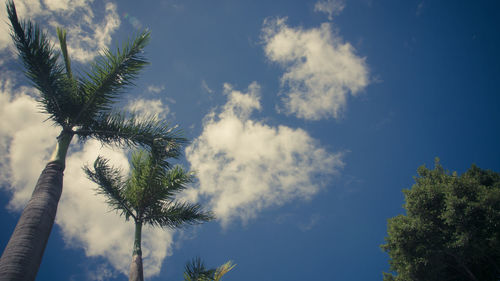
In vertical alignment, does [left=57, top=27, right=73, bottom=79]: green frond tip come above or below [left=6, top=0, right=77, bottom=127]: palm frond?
above

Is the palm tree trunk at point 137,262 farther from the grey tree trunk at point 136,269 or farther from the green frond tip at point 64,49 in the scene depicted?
the green frond tip at point 64,49

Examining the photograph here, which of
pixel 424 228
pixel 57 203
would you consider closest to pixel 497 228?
pixel 424 228

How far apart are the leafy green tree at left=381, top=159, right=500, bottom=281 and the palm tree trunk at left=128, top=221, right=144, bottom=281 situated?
11711 millimetres

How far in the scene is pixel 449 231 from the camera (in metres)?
11.4

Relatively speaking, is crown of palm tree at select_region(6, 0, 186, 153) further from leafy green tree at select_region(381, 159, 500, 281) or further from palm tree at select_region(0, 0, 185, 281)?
leafy green tree at select_region(381, 159, 500, 281)

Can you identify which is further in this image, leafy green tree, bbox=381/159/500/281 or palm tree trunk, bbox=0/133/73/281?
A: leafy green tree, bbox=381/159/500/281

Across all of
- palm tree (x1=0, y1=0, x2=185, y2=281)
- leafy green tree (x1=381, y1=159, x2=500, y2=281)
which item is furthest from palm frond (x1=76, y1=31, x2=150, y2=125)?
leafy green tree (x1=381, y1=159, x2=500, y2=281)

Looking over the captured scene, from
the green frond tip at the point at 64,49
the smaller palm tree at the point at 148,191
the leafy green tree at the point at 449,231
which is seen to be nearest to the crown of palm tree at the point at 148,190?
the smaller palm tree at the point at 148,191

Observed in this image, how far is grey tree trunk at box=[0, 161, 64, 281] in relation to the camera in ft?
12.5

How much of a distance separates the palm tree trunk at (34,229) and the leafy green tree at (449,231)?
1376 cm

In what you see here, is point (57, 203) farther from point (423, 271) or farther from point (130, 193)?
point (423, 271)

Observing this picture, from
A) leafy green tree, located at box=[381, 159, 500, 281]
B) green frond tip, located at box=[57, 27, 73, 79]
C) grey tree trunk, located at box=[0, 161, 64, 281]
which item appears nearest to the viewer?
grey tree trunk, located at box=[0, 161, 64, 281]

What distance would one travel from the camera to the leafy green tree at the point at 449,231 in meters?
10.4

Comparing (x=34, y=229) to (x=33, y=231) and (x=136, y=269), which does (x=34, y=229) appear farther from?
(x=136, y=269)
